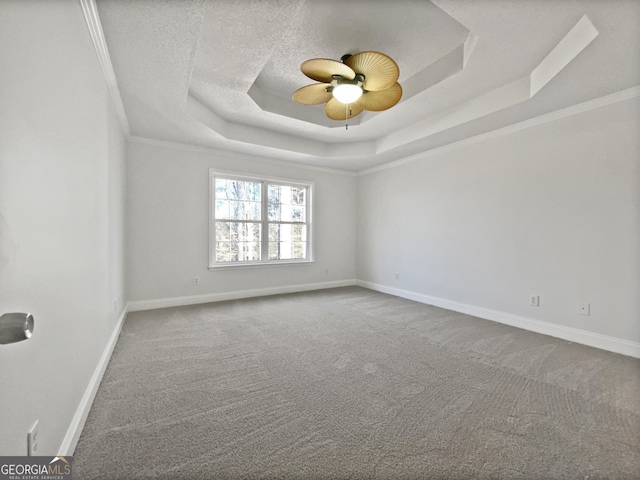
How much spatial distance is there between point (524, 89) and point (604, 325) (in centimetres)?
248

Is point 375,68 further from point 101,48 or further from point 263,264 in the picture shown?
point 263,264

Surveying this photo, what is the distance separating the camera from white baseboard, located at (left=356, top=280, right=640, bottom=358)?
8.50 feet

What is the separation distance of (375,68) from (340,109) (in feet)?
2.45

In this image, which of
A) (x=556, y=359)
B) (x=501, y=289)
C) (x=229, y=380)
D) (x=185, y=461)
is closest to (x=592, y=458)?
(x=556, y=359)

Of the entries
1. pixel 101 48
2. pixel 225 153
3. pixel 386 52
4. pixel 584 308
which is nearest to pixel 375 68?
pixel 386 52

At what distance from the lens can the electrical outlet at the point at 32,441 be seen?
3.22ft

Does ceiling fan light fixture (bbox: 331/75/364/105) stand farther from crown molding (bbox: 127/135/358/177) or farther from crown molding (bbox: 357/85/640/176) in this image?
crown molding (bbox: 127/135/358/177)

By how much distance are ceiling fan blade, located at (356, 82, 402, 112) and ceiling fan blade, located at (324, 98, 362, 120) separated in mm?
113

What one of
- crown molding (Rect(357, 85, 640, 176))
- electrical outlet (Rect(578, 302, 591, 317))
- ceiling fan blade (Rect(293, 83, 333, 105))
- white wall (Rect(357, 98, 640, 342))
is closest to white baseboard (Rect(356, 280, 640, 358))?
white wall (Rect(357, 98, 640, 342))

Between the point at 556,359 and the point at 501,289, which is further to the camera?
the point at 501,289

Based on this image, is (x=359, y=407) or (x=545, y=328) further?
(x=545, y=328)

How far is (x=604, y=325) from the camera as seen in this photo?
2699mm

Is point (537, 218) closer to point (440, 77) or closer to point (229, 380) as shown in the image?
point (440, 77)

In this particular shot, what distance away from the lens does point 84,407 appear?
5.20 ft
